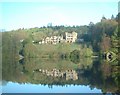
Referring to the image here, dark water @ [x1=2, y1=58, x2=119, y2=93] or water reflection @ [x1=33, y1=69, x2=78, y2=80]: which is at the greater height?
dark water @ [x1=2, y1=58, x2=119, y2=93]

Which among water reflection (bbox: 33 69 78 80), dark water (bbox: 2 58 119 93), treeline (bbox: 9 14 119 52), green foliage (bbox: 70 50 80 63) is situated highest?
treeline (bbox: 9 14 119 52)

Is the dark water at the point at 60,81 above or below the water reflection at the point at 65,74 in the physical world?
above

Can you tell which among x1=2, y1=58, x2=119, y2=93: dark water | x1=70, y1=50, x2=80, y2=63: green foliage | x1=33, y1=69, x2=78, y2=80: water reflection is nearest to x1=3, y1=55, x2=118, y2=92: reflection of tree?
x1=2, y1=58, x2=119, y2=93: dark water

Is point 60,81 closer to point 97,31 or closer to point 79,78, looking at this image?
point 79,78

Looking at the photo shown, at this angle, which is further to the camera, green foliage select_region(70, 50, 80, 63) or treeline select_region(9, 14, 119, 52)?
green foliage select_region(70, 50, 80, 63)

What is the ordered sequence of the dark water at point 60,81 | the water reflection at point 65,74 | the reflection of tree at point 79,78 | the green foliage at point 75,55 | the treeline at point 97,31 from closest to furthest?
the dark water at point 60,81, the reflection of tree at point 79,78, the water reflection at point 65,74, the treeline at point 97,31, the green foliage at point 75,55

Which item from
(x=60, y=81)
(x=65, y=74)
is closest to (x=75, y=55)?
(x=65, y=74)

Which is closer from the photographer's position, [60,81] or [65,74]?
[60,81]

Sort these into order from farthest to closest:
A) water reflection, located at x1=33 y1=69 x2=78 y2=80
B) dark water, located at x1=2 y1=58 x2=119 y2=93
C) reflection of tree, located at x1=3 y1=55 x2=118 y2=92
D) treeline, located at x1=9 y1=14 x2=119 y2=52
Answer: treeline, located at x1=9 y1=14 x2=119 y2=52 < water reflection, located at x1=33 y1=69 x2=78 y2=80 < reflection of tree, located at x1=3 y1=55 x2=118 y2=92 < dark water, located at x1=2 y1=58 x2=119 y2=93

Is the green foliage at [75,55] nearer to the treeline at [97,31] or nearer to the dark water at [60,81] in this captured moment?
the treeline at [97,31]

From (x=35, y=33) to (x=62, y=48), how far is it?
3.94m

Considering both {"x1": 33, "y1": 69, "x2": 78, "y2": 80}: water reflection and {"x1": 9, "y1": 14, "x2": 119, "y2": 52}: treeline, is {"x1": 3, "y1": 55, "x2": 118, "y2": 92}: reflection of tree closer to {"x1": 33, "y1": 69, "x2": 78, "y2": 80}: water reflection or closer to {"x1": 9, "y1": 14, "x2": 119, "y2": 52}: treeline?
{"x1": 33, "y1": 69, "x2": 78, "y2": 80}: water reflection

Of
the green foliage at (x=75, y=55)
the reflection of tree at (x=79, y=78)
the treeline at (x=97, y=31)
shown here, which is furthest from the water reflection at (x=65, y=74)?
the green foliage at (x=75, y=55)

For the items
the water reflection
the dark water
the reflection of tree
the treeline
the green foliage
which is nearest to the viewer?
the dark water
